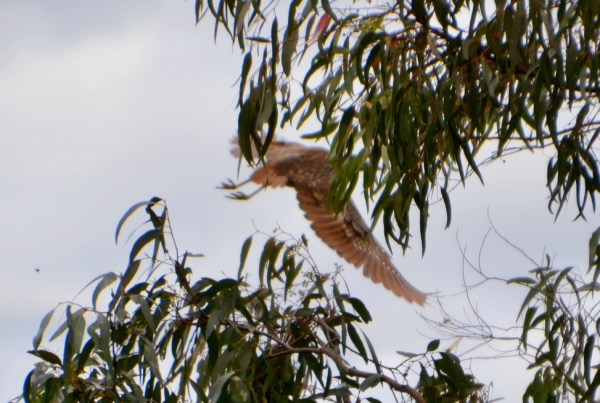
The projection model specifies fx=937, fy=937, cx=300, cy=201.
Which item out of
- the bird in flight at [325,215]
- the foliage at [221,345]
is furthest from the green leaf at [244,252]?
the bird in flight at [325,215]

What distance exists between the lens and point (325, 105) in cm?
269

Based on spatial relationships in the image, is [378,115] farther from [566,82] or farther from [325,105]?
[566,82]

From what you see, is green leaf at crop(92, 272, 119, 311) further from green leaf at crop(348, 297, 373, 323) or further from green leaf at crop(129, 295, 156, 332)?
green leaf at crop(348, 297, 373, 323)

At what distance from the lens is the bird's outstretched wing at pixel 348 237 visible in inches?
209

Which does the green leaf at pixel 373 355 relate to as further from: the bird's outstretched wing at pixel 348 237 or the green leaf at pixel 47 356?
the bird's outstretched wing at pixel 348 237

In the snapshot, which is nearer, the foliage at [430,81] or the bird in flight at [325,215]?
the foliage at [430,81]

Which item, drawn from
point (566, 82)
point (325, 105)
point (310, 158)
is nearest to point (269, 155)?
point (310, 158)

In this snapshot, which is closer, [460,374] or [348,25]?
[460,374]

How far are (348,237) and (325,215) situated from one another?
0.68 ft

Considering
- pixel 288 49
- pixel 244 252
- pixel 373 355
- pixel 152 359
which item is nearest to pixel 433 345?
pixel 373 355

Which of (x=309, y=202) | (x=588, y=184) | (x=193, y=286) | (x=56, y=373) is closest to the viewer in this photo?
(x=56, y=373)

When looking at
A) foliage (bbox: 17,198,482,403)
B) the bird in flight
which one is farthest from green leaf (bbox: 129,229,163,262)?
the bird in flight

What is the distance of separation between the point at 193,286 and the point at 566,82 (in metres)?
1.05

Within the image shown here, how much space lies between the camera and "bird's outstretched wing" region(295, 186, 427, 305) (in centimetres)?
532
